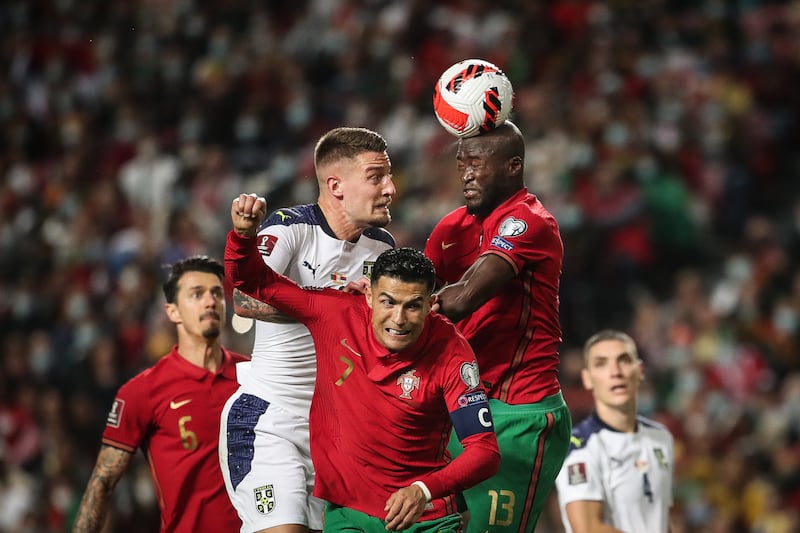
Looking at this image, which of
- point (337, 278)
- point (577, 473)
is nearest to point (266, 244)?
point (337, 278)

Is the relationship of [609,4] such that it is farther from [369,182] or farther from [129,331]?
[369,182]

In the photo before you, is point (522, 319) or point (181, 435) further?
point (181, 435)

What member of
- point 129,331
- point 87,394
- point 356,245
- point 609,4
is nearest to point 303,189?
point 129,331

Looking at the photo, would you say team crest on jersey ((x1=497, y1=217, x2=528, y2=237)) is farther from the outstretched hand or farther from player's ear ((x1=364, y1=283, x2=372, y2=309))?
the outstretched hand

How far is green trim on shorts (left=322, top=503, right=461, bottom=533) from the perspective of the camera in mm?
5066

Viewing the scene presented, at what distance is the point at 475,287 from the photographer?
5199mm

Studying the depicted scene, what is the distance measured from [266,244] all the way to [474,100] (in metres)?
1.14

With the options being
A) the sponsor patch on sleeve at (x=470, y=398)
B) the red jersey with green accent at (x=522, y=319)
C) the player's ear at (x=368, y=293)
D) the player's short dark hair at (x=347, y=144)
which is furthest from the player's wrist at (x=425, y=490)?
the player's short dark hair at (x=347, y=144)

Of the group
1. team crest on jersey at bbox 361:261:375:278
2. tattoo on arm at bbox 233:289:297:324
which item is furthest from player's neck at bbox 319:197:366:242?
tattoo on arm at bbox 233:289:297:324

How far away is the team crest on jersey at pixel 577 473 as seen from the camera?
7.02m

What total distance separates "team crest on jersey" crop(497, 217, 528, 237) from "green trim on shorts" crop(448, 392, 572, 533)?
0.76 meters

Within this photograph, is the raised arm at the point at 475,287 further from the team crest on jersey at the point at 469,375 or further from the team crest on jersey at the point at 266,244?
the team crest on jersey at the point at 266,244

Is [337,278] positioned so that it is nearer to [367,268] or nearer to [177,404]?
[367,268]

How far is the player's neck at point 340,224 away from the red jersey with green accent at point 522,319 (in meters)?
0.63
